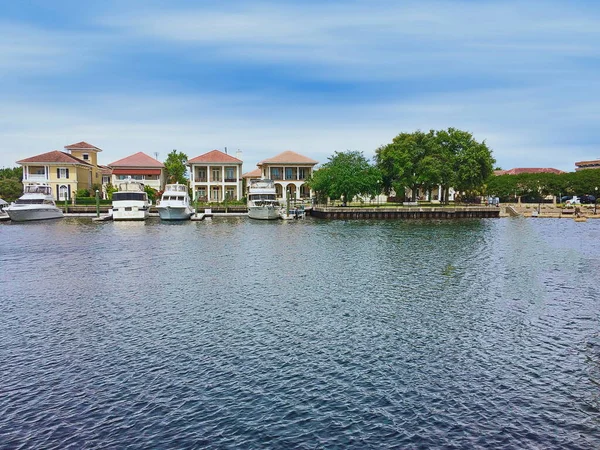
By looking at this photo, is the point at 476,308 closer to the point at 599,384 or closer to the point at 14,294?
the point at 599,384

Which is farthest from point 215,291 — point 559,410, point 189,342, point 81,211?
point 81,211

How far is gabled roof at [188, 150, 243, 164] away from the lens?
342 feet

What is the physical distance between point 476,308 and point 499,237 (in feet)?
113

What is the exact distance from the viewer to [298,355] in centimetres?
1659

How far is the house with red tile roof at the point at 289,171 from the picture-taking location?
107m

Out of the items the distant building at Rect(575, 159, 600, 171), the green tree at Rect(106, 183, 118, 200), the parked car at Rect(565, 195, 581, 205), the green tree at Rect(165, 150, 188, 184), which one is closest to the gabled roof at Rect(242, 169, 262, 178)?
the green tree at Rect(165, 150, 188, 184)

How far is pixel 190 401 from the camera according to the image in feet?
43.5

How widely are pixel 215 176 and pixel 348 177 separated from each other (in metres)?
32.1

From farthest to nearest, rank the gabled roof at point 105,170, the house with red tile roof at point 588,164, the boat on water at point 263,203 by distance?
the house with red tile roof at point 588,164, the gabled roof at point 105,170, the boat on water at point 263,203

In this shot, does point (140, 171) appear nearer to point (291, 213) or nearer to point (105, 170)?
point (105, 170)

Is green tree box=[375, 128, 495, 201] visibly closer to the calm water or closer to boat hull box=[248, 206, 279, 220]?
boat hull box=[248, 206, 279, 220]

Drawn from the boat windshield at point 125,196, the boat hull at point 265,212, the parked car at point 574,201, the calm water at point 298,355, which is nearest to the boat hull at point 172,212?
the boat windshield at point 125,196

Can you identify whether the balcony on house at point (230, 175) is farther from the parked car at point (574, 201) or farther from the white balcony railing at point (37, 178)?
the parked car at point (574, 201)

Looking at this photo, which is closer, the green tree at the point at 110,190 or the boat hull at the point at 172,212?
the boat hull at the point at 172,212
